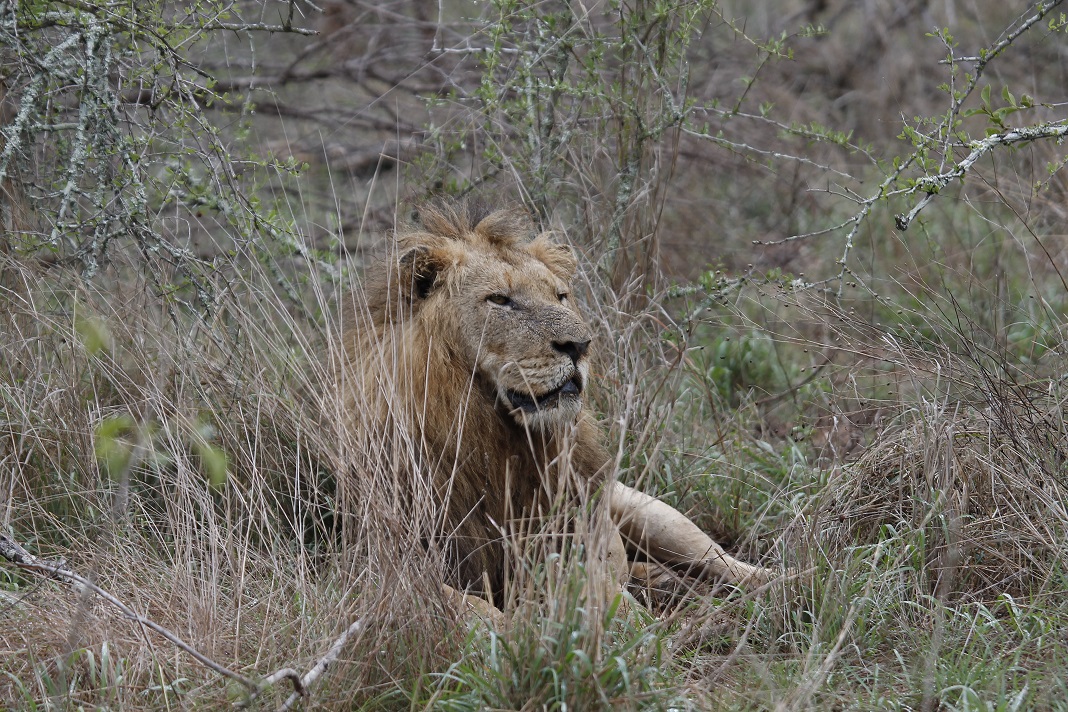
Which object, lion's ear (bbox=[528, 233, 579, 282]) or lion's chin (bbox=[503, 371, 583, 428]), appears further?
lion's ear (bbox=[528, 233, 579, 282])

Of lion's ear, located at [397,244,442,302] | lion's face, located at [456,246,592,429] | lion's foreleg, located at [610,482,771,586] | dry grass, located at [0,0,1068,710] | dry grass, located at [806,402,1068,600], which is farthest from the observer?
lion's foreleg, located at [610,482,771,586]

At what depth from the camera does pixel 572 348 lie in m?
3.72

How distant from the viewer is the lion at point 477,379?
371 centimetres

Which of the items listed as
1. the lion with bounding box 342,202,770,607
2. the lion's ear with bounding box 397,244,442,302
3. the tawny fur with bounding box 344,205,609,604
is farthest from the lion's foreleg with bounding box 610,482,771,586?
the lion's ear with bounding box 397,244,442,302

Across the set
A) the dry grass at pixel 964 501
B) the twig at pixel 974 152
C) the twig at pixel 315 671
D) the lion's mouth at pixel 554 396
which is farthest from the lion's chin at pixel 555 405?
the twig at pixel 974 152

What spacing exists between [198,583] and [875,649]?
6.76ft

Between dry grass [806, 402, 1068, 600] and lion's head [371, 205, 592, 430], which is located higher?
lion's head [371, 205, 592, 430]

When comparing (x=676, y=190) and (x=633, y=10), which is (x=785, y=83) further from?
(x=633, y=10)

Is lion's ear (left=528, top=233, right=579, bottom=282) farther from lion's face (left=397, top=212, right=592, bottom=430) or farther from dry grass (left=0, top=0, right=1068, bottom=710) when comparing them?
dry grass (left=0, top=0, right=1068, bottom=710)

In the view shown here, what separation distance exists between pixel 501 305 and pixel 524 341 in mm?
199

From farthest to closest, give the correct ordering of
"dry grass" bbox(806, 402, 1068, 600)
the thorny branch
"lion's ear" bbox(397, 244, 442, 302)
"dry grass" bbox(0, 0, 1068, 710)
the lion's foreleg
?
the lion's foreleg, "lion's ear" bbox(397, 244, 442, 302), "dry grass" bbox(806, 402, 1068, 600), "dry grass" bbox(0, 0, 1068, 710), the thorny branch

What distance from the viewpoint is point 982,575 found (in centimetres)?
364

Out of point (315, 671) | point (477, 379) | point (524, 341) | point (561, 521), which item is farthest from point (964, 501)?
point (315, 671)

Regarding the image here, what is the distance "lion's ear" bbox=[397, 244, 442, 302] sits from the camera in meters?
4.00
